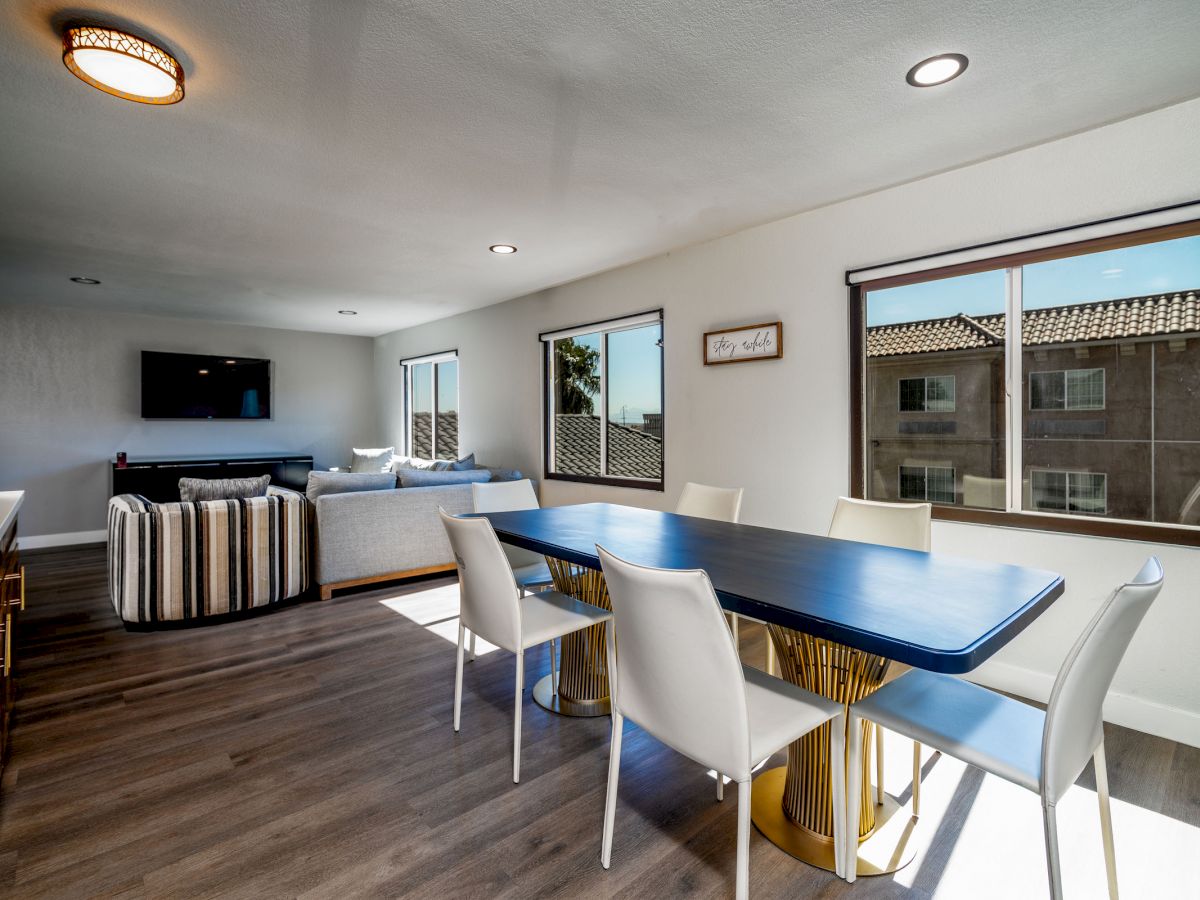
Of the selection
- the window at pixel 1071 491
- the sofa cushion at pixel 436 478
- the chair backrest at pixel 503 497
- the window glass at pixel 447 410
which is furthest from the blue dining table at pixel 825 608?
the window glass at pixel 447 410

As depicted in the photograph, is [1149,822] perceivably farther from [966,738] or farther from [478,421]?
[478,421]

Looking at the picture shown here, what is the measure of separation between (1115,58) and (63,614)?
19.5 ft

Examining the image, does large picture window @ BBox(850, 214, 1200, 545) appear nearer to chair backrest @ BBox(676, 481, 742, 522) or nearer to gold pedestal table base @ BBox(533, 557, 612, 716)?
chair backrest @ BBox(676, 481, 742, 522)

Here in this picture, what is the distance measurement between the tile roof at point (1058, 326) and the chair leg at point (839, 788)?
6.89ft

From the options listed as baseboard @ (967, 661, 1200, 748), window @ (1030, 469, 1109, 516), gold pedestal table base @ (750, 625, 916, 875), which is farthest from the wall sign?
gold pedestal table base @ (750, 625, 916, 875)

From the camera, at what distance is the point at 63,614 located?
3.82 metres

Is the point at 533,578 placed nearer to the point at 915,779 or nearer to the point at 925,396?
the point at 915,779

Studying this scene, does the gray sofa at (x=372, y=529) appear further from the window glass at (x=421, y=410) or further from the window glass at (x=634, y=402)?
the window glass at (x=421, y=410)

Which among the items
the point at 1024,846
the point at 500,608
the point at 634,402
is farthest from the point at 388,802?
the point at 634,402

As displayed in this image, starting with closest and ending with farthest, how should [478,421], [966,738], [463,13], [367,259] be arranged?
[966,738]
[463,13]
[367,259]
[478,421]

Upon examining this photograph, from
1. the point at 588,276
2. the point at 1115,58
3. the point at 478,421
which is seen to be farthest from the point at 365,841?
the point at 478,421

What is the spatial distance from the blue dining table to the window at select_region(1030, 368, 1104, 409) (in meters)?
1.25

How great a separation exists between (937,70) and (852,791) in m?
2.23

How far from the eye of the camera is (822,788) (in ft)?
5.58
